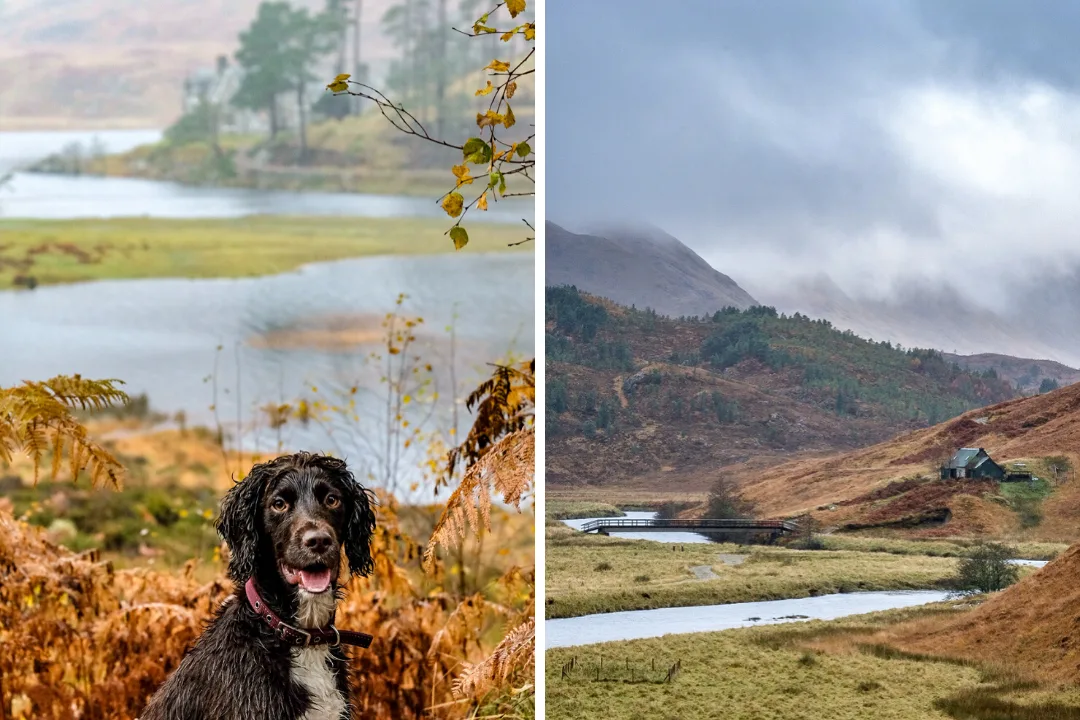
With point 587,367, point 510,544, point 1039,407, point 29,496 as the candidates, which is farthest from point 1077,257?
point 29,496

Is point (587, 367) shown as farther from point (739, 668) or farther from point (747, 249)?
point (739, 668)

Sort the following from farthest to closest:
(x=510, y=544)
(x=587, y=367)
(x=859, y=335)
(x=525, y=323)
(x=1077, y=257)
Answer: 1. (x=525, y=323)
2. (x=510, y=544)
3. (x=587, y=367)
4. (x=859, y=335)
5. (x=1077, y=257)

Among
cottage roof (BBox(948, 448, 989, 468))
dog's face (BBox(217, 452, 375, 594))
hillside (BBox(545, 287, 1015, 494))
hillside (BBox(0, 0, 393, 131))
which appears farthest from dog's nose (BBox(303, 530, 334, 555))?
hillside (BBox(0, 0, 393, 131))

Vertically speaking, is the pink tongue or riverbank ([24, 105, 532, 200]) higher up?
riverbank ([24, 105, 532, 200])

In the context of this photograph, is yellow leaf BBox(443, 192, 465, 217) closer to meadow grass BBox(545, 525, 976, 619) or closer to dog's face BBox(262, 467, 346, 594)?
dog's face BBox(262, 467, 346, 594)

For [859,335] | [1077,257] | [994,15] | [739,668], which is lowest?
[739,668]

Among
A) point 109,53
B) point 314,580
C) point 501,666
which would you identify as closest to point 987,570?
point 501,666
